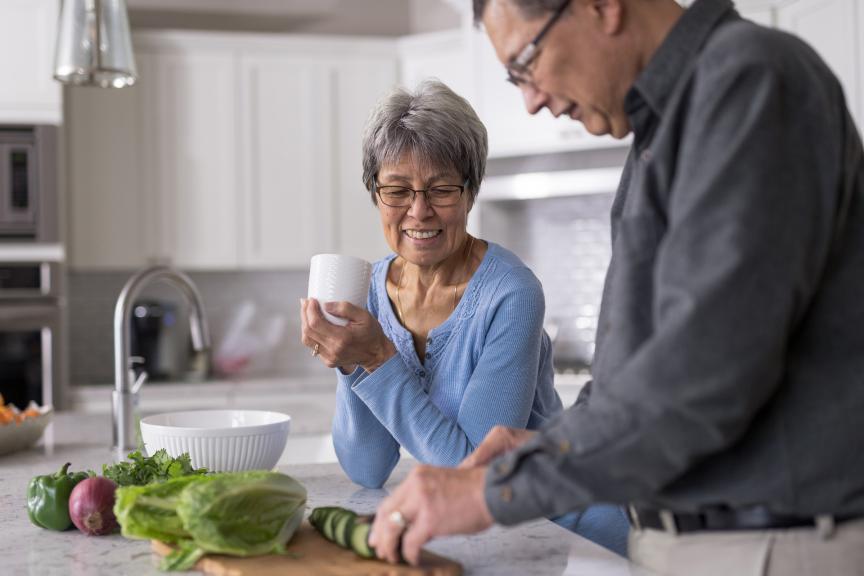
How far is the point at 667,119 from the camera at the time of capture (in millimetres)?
940

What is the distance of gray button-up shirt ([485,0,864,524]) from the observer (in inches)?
33.4

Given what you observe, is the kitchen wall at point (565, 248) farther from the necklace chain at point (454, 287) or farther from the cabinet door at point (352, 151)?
the necklace chain at point (454, 287)

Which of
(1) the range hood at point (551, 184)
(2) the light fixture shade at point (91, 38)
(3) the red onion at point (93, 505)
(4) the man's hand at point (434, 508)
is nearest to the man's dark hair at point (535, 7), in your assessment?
(4) the man's hand at point (434, 508)

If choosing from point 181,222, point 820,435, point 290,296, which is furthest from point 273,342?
point 820,435

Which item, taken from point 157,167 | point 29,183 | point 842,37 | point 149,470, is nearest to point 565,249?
point 842,37

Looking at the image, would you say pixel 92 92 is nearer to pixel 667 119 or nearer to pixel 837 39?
pixel 837 39

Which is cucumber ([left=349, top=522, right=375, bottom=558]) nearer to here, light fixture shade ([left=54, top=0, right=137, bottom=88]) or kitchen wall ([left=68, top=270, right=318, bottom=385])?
light fixture shade ([left=54, top=0, right=137, bottom=88])

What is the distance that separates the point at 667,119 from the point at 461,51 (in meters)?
3.69

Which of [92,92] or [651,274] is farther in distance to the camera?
[92,92]

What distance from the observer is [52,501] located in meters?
1.32

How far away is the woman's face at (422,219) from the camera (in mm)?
1718

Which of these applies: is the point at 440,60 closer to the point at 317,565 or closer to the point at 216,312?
the point at 216,312

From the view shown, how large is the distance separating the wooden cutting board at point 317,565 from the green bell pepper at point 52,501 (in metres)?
0.25

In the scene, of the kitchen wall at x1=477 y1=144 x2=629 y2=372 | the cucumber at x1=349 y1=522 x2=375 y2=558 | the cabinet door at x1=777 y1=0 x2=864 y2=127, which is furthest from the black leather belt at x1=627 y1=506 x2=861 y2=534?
the kitchen wall at x1=477 y1=144 x2=629 y2=372
